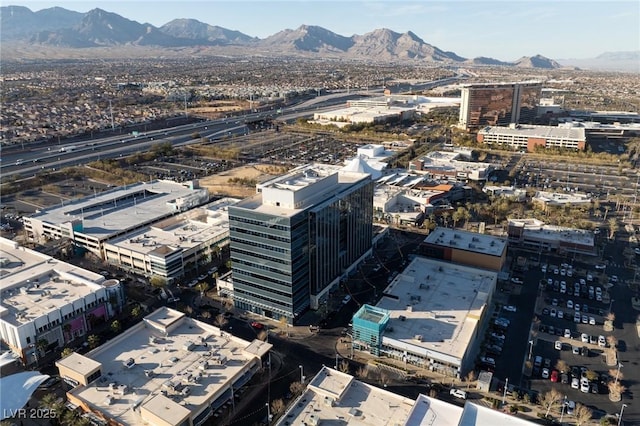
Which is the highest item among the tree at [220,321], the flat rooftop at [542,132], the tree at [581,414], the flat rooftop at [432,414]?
the flat rooftop at [542,132]

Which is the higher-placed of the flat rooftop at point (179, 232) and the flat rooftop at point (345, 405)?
the flat rooftop at point (179, 232)

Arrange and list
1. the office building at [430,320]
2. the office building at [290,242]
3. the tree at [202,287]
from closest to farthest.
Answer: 1. the office building at [430,320]
2. the office building at [290,242]
3. the tree at [202,287]

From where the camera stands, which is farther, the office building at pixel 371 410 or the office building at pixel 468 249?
the office building at pixel 468 249

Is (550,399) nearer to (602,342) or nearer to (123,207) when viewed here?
(602,342)

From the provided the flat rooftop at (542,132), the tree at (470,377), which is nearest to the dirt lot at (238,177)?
the tree at (470,377)

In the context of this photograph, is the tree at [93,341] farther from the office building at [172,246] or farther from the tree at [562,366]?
the tree at [562,366]

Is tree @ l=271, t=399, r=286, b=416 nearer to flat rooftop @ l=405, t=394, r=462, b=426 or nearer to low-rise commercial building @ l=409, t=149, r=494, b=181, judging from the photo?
flat rooftop @ l=405, t=394, r=462, b=426
